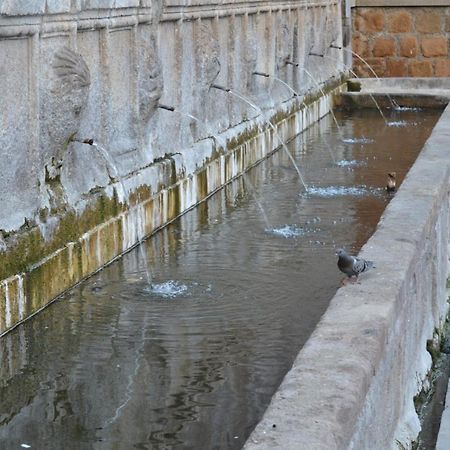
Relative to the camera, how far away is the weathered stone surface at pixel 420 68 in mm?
21484

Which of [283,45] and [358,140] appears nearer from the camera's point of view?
[358,140]

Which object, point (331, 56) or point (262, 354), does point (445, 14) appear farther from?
point (262, 354)

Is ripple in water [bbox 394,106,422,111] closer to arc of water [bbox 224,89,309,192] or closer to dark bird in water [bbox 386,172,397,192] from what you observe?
arc of water [bbox 224,89,309,192]

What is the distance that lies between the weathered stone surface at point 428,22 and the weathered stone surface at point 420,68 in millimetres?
498

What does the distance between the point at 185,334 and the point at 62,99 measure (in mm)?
1482

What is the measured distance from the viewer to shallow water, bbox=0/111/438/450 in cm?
503

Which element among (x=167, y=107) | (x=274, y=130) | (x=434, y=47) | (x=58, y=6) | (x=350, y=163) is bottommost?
(x=350, y=163)

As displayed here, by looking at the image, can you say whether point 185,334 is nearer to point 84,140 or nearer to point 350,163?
point 84,140

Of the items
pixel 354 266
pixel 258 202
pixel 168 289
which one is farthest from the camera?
pixel 258 202

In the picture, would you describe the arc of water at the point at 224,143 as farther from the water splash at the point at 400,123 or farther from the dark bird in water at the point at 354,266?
the water splash at the point at 400,123

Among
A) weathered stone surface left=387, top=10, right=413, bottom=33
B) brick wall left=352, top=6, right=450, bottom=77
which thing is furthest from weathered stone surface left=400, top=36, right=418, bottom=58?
weathered stone surface left=387, top=10, right=413, bottom=33

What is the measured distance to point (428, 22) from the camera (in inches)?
839

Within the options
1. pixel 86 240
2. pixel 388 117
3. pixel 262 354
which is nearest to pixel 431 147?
pixel 86 240

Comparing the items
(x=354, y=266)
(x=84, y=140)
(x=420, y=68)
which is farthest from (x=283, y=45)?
(x=354, y=266)
